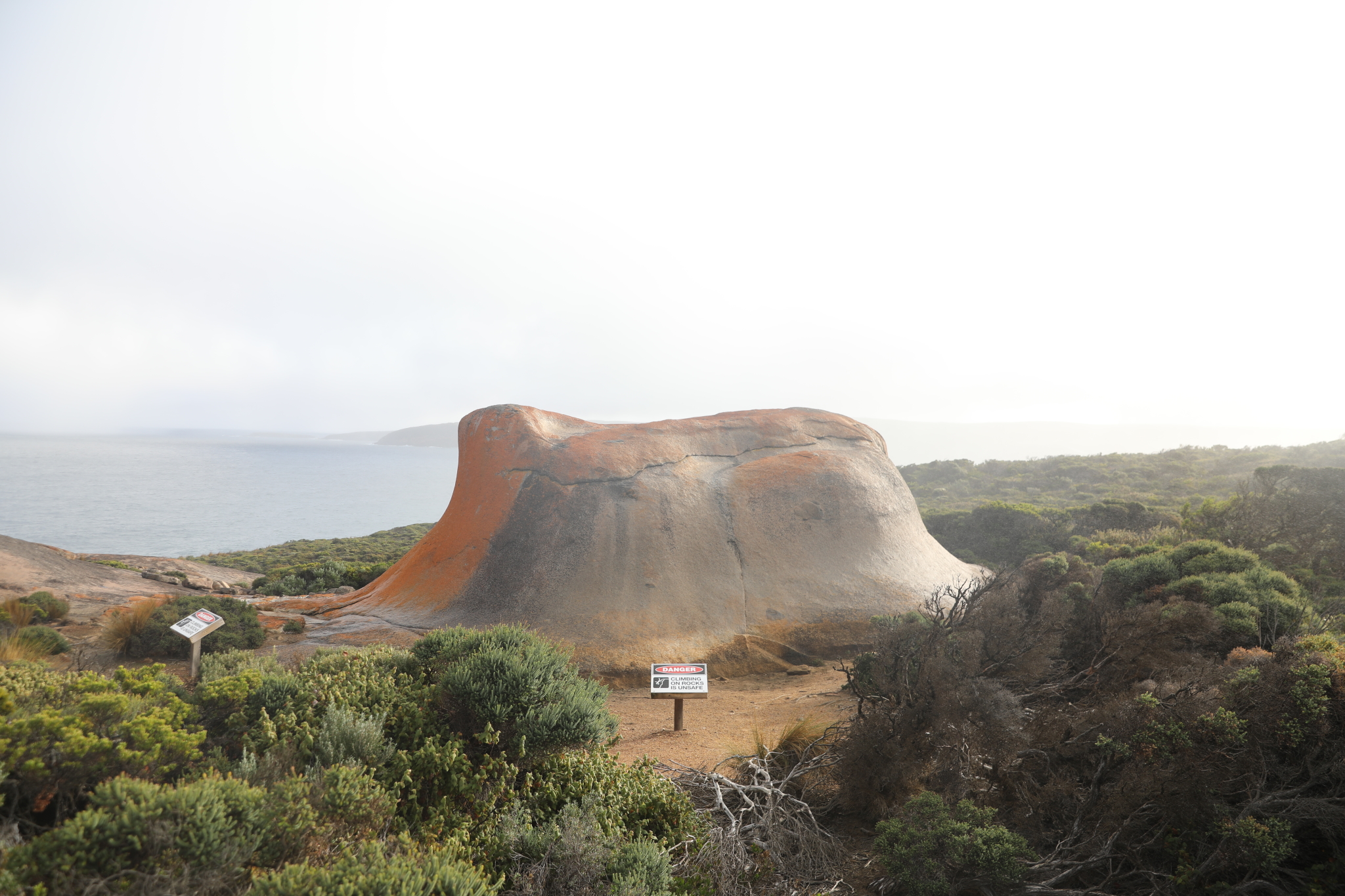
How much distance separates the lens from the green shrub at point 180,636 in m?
8.38

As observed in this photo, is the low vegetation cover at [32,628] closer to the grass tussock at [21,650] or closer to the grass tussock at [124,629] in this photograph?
the grass tussock at [21,650]

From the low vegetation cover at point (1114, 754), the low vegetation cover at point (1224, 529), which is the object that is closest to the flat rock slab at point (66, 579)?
the low vegetation cover at point (1114, 754)

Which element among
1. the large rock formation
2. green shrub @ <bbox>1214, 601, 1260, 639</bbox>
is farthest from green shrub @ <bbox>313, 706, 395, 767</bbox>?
green shrub @ <bbox>1214, 601, 1260, 639</bbox>

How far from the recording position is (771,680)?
8422 mm

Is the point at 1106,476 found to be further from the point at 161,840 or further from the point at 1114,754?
the point at 161,840

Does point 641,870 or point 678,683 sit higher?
point 641,870

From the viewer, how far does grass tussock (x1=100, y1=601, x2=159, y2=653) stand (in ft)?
28.6

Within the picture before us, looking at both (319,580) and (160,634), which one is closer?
(160,634)

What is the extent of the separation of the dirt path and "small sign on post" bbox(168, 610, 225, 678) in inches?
174

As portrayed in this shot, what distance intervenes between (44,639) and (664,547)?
28.3 ft

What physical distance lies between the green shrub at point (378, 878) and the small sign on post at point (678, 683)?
3.70 m

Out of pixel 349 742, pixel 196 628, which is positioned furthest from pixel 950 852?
pixel 196 628

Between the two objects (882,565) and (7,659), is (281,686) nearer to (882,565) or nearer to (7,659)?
(7,659)

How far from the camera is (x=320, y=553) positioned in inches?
1122
